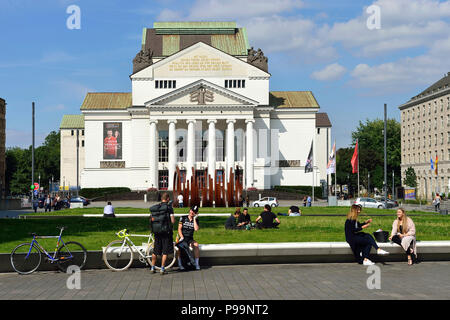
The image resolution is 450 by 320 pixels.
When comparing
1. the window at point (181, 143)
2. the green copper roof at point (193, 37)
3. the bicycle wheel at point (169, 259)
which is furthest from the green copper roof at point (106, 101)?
the bicycle wheel at point (169, 259)

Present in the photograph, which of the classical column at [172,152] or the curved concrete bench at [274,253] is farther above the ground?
the classical column at [172,152]

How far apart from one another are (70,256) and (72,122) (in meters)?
119

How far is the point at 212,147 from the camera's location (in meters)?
86.8

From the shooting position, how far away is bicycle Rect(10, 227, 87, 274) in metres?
15.2

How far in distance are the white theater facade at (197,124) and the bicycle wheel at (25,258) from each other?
226 feet

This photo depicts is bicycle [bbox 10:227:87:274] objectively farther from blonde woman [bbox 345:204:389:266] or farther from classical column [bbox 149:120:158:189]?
classical column [bbox 149:120:158:189]

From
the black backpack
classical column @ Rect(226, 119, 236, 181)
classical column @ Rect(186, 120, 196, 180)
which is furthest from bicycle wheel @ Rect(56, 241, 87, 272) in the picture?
classical column @ Rect(226, 119, 236, 181)

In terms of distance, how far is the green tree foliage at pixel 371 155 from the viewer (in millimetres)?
133125

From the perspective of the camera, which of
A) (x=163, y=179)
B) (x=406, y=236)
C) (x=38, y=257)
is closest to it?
(x=38, y=257)

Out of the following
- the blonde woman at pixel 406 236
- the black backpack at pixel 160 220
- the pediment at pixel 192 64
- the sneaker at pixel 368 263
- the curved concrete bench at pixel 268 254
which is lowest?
the sneaker at pixel 368 263

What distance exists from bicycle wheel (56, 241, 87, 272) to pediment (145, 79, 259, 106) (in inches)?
2768

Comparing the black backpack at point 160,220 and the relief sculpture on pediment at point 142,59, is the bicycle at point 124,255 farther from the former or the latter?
the relief sculpture on pediment at point 142,59

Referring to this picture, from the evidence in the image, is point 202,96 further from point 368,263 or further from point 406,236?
point 368,263

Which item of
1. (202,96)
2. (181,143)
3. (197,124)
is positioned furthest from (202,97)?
(181,143)
